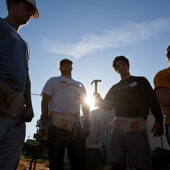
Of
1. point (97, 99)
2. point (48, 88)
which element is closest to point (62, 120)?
point (48, 88)

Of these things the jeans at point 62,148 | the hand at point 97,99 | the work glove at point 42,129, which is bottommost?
the jeans at point 62,148

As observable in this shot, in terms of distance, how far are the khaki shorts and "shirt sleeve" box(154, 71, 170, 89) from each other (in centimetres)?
76

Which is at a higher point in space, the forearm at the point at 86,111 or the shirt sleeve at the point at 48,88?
the shirt sleeve at the point at 48,88

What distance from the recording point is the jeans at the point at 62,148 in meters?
2.74

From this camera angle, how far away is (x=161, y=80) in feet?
7.87

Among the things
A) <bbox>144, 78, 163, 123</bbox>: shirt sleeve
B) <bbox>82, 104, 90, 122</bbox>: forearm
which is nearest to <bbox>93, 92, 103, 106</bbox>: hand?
<bbox>82, 104, 90, 122</bbox>: forearm

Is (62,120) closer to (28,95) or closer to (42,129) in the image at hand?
(42,129)

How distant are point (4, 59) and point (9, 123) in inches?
21.4

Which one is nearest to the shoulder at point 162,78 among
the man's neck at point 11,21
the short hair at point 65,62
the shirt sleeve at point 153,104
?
the shirt sleeve at point 153,104

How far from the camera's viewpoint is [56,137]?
283cm

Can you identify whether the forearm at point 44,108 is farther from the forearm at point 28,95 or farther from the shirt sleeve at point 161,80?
the shirt sleeve at point 161,80

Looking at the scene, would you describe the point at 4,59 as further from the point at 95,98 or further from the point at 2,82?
the point at 95,98

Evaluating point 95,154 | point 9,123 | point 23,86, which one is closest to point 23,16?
→ point 23,86

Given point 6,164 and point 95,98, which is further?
point 95,98
